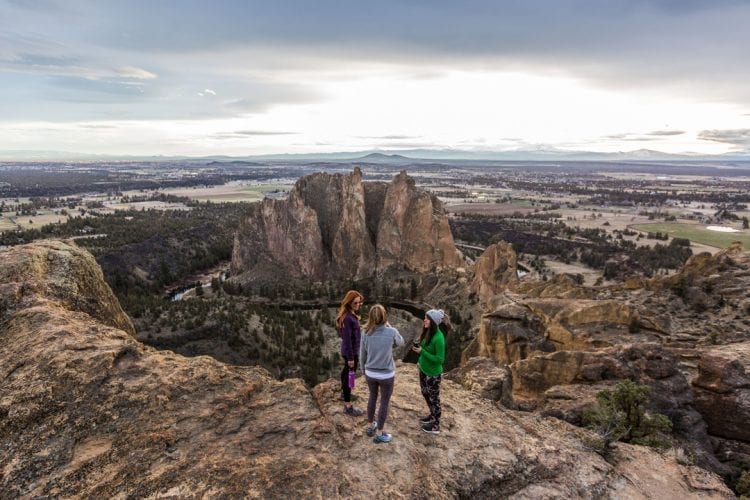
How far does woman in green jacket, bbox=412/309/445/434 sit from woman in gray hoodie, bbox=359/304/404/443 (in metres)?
0.69

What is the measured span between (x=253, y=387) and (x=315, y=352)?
39803 mm

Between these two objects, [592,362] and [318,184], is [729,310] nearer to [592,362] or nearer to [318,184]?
[592,362]

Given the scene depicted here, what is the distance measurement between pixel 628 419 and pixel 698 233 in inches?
6330

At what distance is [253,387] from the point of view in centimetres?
1123

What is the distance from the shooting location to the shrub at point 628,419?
11953 millimetres

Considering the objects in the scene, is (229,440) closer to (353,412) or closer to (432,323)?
(353,412)

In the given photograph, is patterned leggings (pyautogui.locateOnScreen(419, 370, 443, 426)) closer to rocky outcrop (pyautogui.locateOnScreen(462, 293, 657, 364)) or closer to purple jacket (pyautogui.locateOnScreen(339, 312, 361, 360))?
purple jacket (pyautogui.locateOnScreen(339, 312, 361, 360))

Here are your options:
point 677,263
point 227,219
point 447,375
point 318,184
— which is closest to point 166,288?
point 318,184

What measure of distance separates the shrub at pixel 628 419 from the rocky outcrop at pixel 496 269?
47.9 m

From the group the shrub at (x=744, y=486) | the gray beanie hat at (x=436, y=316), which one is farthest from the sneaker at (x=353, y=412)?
the shrub at (x=744, y=486)

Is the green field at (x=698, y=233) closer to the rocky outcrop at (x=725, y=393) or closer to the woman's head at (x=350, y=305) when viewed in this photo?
the rocky outcrop at (x=725, y=393)

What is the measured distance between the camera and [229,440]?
905 cm

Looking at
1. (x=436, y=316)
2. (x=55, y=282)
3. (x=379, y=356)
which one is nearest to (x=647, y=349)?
(x=436, y=316)

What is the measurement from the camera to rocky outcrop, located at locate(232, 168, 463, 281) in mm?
81500
